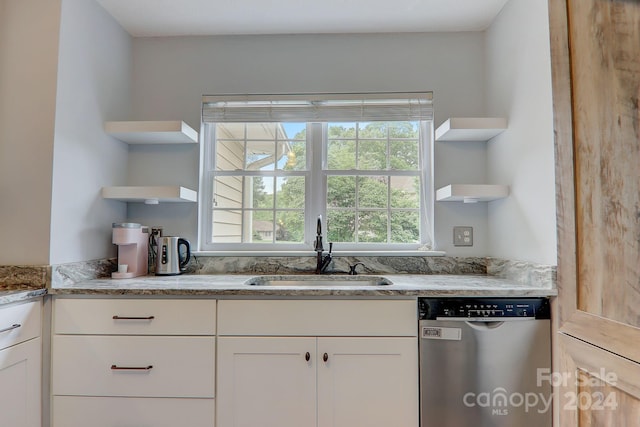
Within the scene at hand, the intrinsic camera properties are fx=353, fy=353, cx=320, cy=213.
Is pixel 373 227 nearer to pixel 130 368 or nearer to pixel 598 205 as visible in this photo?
pixel 598 205

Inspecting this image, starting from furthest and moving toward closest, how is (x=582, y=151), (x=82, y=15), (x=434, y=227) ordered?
(x=434, y=227)
(x=82, y=15)
(x=582, y=151)

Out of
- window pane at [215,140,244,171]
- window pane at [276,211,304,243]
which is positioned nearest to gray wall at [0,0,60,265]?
window pane at [215,140,244,171]

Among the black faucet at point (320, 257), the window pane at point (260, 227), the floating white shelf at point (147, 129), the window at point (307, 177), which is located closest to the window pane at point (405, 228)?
the window at point (307, 177)

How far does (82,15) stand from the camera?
1884 mm

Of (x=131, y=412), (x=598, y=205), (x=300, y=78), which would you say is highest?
(x=300, y=78)

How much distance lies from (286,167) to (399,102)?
2.83 ft

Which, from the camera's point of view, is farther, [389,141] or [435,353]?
[389,141]

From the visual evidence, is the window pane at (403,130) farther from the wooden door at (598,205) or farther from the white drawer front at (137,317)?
the white drawer front at (137,317)

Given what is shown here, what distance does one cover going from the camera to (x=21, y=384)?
150 centimetres

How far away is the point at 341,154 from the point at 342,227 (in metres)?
0.50

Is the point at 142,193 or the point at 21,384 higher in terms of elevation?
the point at 142,193

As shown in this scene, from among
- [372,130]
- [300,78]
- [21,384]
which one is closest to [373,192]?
[372,130]

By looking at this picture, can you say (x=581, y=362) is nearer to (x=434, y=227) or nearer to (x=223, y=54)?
(x=434, y=227)

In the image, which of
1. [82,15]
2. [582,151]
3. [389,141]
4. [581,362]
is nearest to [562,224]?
[582,151]
